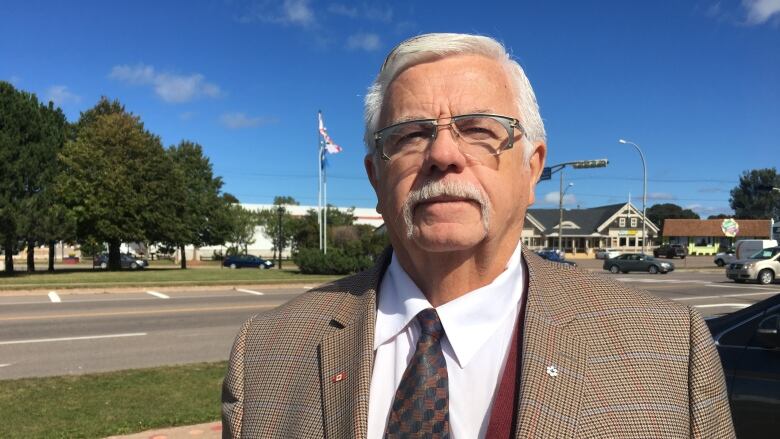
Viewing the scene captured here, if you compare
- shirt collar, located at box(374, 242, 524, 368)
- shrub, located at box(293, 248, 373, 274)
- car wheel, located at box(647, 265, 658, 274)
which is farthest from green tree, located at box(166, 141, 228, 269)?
shirt collar, located at box(374, 242, 524, 368)

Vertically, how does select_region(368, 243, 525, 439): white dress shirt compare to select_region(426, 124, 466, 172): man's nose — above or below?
below

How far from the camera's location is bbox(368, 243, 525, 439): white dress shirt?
1388 millimetres

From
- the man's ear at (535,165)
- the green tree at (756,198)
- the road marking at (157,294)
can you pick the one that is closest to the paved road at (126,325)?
the road marking at (157,294)

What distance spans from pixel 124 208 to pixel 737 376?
35838 millimetres

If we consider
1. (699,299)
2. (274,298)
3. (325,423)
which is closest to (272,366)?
(325,423)

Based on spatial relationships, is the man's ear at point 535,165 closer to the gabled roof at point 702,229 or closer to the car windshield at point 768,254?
the car windshield at point 768,254

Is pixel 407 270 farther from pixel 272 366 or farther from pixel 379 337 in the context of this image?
pixel 272 366

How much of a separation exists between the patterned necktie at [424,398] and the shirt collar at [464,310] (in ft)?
0.17

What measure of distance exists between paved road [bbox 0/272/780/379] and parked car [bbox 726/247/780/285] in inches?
195

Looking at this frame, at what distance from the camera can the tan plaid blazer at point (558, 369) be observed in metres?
1.31

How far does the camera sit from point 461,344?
1.43 meters

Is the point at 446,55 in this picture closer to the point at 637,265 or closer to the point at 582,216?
the point at 637,265

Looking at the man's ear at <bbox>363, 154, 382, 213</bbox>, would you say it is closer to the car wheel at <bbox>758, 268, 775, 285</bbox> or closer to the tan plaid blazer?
the tan plaid blazer

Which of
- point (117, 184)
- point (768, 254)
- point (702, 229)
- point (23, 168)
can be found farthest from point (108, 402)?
point (702, 229)
